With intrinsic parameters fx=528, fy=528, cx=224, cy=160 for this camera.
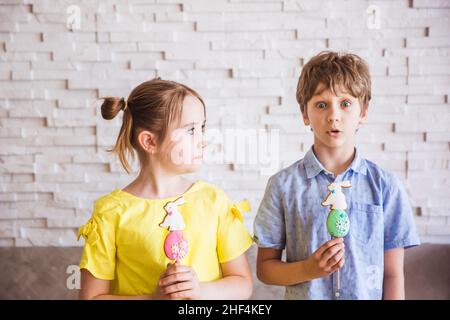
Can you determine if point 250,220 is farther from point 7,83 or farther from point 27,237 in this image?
point 7,83

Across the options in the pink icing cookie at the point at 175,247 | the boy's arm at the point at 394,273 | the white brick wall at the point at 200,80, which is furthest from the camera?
the white brick wall at the point at 200,80

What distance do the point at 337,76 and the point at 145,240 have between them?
0.46 meters

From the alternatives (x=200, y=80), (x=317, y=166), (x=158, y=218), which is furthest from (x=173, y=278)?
(x=200, y=80)

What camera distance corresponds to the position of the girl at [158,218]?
3.16 ft

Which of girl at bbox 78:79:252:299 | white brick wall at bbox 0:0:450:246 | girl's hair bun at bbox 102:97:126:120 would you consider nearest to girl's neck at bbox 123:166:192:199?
girl at bbox 78:79:252:299

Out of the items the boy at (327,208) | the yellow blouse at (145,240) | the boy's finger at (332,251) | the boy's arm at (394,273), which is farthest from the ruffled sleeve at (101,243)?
the boy's arm at (394,273)

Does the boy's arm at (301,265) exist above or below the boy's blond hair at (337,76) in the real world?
below

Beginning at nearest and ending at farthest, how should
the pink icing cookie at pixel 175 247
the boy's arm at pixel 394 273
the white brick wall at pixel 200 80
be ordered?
the pink icing cookie at pixel 175 247 < the boy's arm at pixel 394 273 < the white brick wall at pixel 200 80

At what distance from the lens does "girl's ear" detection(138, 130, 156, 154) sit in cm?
102

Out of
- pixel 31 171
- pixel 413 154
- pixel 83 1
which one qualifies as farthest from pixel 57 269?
pixel 413 154

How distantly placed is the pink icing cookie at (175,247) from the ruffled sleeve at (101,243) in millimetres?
137

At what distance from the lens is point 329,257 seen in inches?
35.0

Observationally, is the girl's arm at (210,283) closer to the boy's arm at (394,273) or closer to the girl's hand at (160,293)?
the girl's hand at (160,293)
